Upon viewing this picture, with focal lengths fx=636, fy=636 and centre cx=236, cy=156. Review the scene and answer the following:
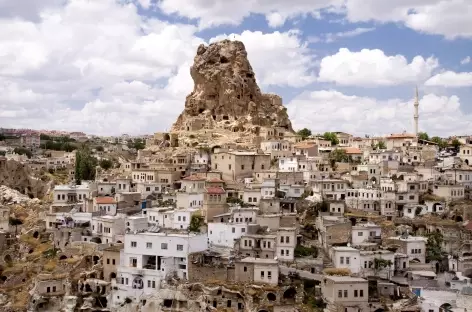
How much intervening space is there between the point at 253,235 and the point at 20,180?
4463cm

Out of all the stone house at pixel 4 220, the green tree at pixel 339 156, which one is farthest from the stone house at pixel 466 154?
the stone house at pixel 4 220

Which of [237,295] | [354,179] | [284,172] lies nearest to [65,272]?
[237,295]

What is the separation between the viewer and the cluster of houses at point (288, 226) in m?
36.3

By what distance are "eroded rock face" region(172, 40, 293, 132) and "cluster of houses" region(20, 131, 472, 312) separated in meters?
14.2

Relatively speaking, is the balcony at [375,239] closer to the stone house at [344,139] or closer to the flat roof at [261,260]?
the flat roof at [261,260]

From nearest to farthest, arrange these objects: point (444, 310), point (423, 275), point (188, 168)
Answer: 1. point (444, 310)
2. point (423, 275)
3. point (188, 168)

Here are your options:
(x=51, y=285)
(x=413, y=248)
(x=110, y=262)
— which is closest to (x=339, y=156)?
(x=413, y=248)

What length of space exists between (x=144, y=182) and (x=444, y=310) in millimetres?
28675

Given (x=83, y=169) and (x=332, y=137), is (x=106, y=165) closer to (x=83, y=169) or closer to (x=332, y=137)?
(x=83, y=169)

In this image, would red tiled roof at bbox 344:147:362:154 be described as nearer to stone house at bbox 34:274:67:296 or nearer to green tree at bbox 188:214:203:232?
green tree at bbox 188:214:203:232

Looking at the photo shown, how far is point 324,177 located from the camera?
53188mm

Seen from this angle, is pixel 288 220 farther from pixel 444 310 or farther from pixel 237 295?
pixel 444 310

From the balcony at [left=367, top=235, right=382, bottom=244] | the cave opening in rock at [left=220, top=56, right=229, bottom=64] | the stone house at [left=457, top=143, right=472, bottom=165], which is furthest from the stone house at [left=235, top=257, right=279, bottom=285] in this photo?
the cave opening in rock at [left=220, top=56, right=229, bottom=64]

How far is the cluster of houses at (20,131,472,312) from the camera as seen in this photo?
36281mm
